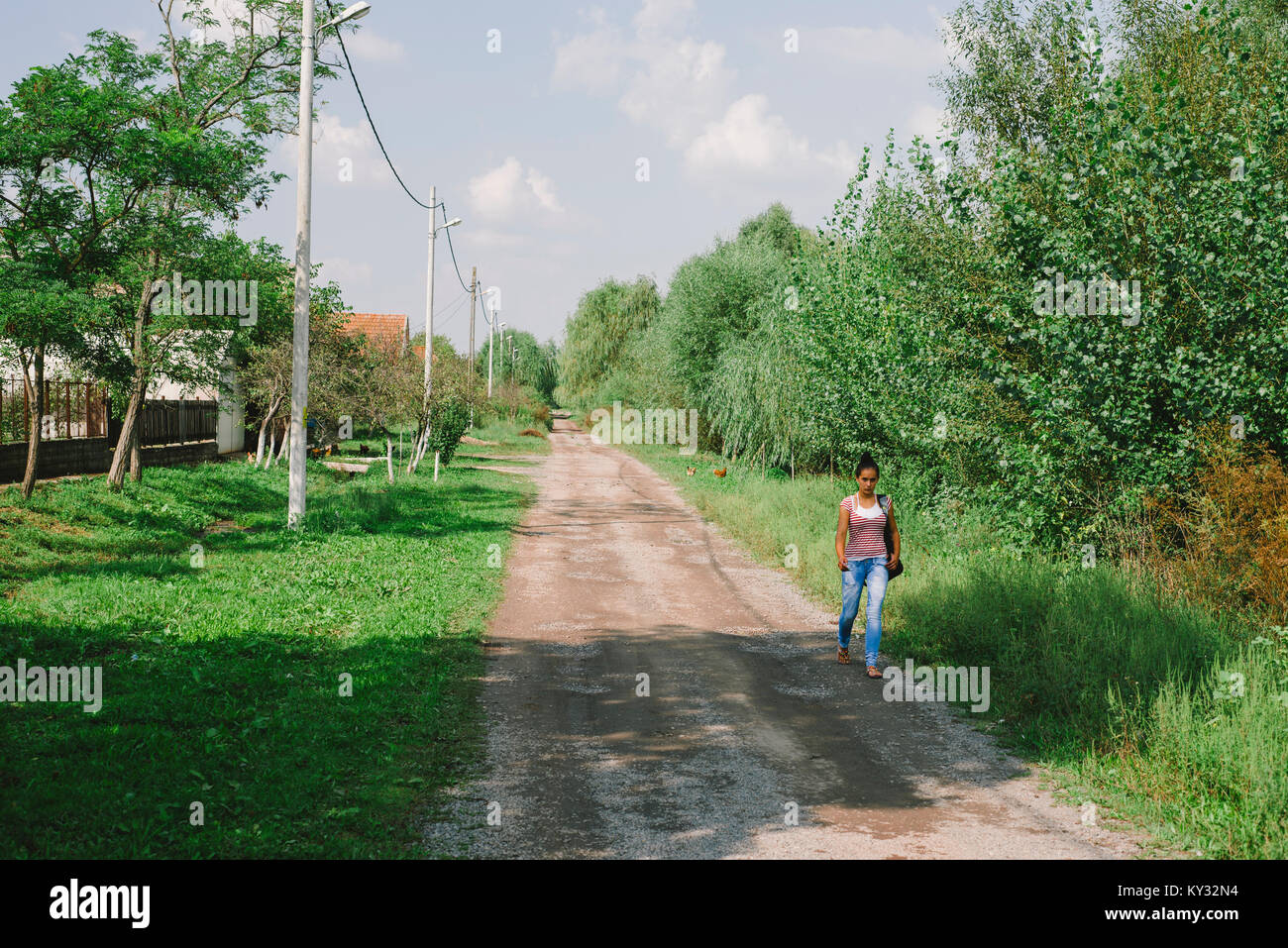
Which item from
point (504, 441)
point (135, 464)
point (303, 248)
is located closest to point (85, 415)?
point (135, 464)

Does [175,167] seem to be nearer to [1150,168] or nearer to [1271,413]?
[1150,168]

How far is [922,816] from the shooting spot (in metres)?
4.99

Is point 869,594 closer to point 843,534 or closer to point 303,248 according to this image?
point 843,534

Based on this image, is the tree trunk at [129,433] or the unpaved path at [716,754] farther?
the tree trunk at [129,433]

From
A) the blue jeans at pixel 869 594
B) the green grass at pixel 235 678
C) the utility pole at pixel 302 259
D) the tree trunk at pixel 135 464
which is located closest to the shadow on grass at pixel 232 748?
the green grass at pixel 235 678

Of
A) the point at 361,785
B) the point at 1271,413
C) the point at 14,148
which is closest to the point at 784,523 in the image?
the point at 1271,413

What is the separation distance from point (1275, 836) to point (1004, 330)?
648 centimetres

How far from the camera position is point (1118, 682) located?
669cm

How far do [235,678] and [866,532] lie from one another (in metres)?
5.43

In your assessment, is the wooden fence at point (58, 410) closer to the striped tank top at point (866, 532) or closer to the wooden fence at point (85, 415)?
the wooden fence at point (85, 415)

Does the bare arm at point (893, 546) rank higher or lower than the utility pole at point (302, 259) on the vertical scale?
lower

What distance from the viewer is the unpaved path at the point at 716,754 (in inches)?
184

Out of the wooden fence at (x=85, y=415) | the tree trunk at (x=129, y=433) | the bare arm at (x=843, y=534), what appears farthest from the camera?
the wooden fence at (x=85, y=415)

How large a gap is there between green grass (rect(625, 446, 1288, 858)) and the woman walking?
739mm
